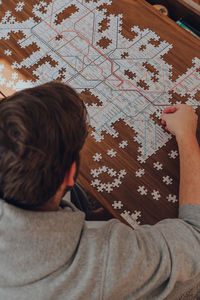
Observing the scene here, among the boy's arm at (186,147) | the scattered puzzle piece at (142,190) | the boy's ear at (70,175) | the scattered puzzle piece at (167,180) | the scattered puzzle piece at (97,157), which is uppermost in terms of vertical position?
the boy's arm at (186,147)

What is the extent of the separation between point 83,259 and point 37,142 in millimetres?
301

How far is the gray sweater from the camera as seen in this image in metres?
0.59

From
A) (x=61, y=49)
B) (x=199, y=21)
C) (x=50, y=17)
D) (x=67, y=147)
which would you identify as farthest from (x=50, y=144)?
(x=199, y=21)

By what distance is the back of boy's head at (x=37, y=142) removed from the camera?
55 centimetres

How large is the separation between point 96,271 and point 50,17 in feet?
3.93

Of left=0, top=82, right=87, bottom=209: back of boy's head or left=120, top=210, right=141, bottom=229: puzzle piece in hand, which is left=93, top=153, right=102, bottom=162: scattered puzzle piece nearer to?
left=120, top=210, right=141, bottom=229: puzzle piece in hand

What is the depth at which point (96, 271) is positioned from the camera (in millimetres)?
642

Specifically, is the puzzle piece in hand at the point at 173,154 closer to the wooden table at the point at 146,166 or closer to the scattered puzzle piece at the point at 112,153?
the wooden table at the point at 146,166

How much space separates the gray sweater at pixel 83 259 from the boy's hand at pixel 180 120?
0.42 meters

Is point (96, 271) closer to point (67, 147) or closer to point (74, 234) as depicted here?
point (74, 234)

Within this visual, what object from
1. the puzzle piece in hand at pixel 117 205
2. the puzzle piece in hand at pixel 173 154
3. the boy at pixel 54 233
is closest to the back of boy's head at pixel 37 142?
the boy at pixel 54 233

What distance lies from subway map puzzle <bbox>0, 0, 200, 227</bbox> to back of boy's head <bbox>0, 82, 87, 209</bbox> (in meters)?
0.46

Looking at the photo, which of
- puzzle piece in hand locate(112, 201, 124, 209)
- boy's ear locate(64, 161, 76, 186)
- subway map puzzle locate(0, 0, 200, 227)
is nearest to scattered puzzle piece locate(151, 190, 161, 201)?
subway map puzzle locate(0, 0, 200, 227)

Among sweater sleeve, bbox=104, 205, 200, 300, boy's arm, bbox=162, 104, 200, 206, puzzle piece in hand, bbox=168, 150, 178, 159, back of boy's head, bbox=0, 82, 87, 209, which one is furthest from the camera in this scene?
A: puzzle piece in hand, bbox=168, 150, 178, 159
